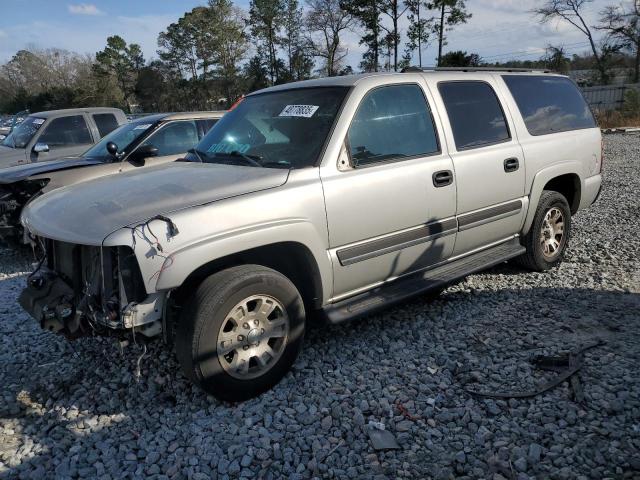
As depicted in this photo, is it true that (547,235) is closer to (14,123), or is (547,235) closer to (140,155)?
(140,155)

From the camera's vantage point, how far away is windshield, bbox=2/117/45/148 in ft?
29.5

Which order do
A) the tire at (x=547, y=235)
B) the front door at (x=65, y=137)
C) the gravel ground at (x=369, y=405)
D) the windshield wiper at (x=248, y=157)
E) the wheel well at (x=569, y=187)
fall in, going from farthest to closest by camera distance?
1. the front door at (x=65, y=137)
2. the wheel well at (x=569, y=187)
3. the tire at (x=547, y=235)
4. the windshield wiper at (x=248, y=157)
5. the gravel ground at (x=369, y=405)

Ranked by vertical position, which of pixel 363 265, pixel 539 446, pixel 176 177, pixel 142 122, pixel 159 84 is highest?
pixel 159 84

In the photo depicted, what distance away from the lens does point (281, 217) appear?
3.14 m

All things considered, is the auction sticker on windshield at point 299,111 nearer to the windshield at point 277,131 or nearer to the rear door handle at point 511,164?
the windshield at point 277,131

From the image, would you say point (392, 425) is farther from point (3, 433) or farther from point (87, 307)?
point (3, 433)

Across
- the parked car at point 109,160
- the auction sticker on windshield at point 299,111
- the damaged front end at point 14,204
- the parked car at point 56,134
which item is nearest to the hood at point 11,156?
the parked car at point 56,134

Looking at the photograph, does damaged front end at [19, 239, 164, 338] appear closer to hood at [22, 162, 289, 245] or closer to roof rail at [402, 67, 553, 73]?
hood at [22, 162, 289, 245]

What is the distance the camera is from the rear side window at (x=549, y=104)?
191 inches

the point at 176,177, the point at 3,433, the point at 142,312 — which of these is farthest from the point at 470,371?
the point at 3,433

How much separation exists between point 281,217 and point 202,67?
55349 millimetres

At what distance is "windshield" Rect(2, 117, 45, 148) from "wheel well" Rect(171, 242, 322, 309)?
24.6 feet

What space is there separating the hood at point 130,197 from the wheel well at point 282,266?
0.38 m

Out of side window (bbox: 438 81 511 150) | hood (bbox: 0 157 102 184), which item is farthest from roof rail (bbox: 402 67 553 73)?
hood (bbox: 0 157 102 184)
